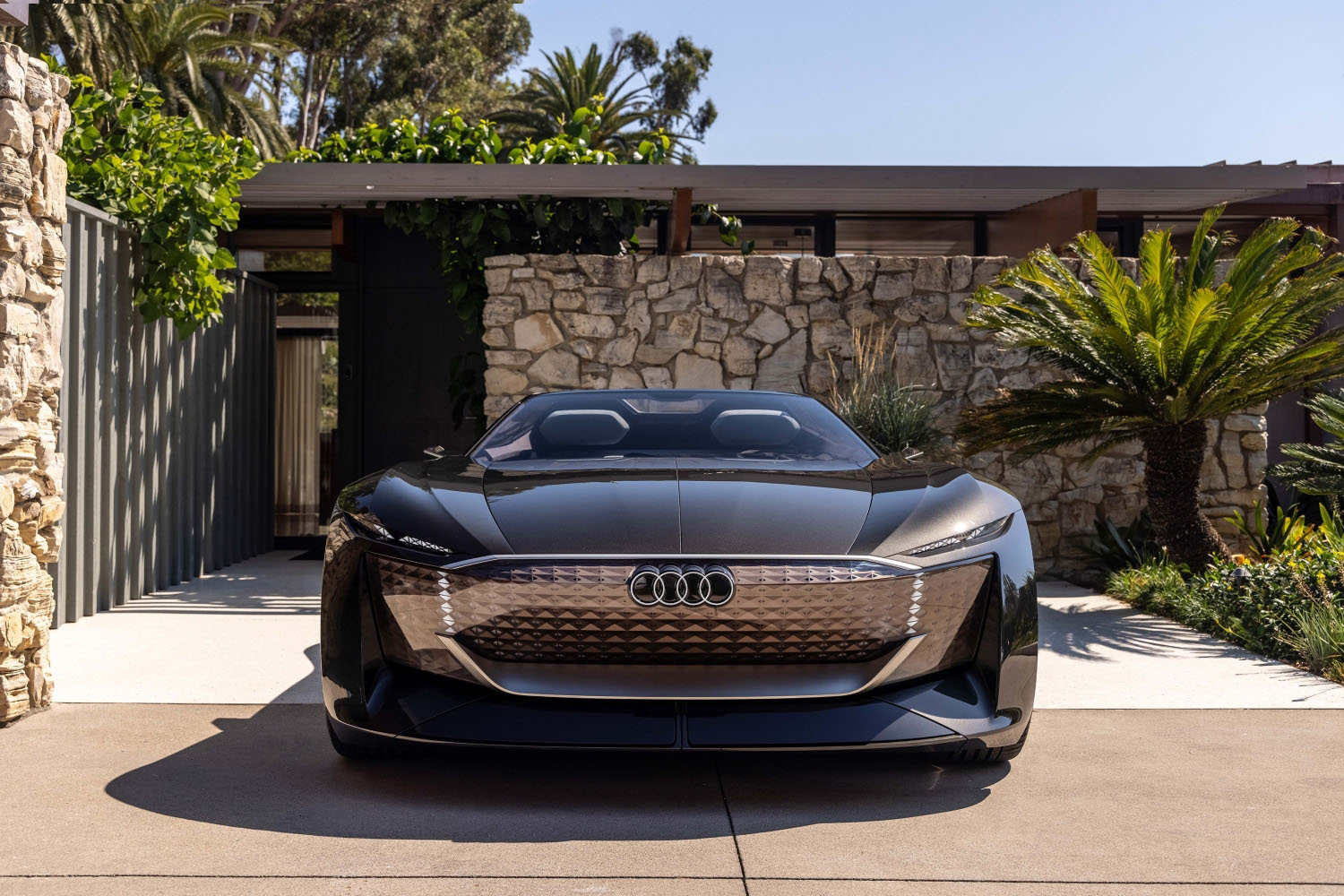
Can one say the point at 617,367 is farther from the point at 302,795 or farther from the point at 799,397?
the point at 302,795

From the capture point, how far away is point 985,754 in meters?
3.43

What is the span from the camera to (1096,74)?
1105cm

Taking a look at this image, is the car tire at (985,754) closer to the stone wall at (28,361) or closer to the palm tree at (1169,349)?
the stone wall at (28,361)

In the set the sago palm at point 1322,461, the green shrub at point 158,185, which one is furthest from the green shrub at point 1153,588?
the green shrub at point 158,185

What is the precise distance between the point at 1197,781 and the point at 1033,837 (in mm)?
821

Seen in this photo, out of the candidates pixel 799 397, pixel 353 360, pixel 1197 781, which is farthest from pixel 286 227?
Answer: pixel 1197 781

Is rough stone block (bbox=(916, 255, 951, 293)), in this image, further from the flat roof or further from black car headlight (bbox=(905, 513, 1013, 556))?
black car headlight (bbox=(905, 513, 1013, 556))

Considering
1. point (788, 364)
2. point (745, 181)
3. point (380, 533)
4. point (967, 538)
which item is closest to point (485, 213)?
point (745, 181)

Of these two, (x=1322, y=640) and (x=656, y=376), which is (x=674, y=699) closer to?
(x=1322, y=640)

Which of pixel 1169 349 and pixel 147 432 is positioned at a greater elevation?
pixel 1169 349

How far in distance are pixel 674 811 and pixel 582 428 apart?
177 cm

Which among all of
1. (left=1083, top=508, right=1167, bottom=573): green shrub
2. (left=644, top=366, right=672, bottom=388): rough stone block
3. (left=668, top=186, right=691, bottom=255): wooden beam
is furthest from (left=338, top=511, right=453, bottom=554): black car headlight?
(left=668, top=186, right=691, bottom=255): wooden beam

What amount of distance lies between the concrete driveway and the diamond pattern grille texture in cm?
37

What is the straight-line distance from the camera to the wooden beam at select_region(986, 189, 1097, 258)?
9.35 metres
